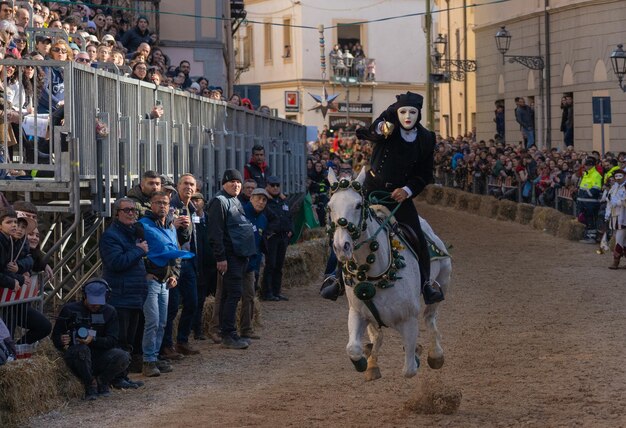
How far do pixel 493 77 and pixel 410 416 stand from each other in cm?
4255

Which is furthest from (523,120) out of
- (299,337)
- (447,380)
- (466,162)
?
(447,380)

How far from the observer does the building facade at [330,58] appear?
77688 millimetres

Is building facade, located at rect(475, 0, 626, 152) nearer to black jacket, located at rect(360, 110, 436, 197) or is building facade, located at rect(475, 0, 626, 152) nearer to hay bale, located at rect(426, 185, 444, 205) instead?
hay bale, located at rect(426, 185, 444, 205)

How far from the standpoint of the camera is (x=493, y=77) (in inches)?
2090

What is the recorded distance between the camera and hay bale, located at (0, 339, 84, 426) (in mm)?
11156

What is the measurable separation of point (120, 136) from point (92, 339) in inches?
142

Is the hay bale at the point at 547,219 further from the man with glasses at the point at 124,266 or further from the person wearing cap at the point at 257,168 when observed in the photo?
the man with glasses at the point at 124,266

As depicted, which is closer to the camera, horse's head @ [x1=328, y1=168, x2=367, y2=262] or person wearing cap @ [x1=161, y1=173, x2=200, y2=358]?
horse's head @ [x1=328, y1=168, x2=367, y2=262]

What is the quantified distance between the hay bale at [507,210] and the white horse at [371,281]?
25.4m

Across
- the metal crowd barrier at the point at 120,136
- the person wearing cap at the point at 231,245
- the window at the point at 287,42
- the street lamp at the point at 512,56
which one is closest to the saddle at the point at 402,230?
the person wearing cap at the point at 231,245

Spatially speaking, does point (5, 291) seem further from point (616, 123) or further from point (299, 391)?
point (616, 123)

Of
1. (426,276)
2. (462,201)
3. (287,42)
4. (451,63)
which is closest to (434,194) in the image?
(462,201)

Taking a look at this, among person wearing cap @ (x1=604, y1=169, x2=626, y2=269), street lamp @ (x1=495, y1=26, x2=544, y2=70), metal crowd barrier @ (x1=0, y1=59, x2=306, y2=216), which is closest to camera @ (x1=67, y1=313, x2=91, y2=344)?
metal crowd barrier @ (x1=0, y1=59, x2=306, y2=216)

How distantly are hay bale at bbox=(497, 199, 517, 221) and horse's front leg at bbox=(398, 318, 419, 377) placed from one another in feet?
84.1
